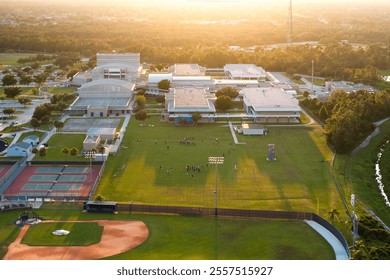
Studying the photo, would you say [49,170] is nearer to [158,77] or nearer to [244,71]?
[158,77]

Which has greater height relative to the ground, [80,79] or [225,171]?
[225,171]

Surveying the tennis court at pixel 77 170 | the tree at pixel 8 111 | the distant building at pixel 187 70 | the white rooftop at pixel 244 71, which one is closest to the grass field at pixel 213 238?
the tennis court at pixel 77 170

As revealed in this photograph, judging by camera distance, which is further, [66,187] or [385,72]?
[385,72]

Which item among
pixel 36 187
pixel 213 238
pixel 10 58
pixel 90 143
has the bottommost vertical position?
pixel 10 58

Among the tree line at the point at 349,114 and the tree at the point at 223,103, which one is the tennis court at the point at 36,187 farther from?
the tree at the point at 223,103

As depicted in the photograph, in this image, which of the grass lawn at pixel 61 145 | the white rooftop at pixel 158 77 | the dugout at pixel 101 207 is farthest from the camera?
the white rooftop at pixel 158 77

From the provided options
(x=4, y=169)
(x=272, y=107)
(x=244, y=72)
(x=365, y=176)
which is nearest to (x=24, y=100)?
(x=4, y=169)

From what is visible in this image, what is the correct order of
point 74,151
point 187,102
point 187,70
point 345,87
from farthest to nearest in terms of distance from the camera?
1. point 187,70
2. point 345,87
3. point 187,102
4. point 74,151
